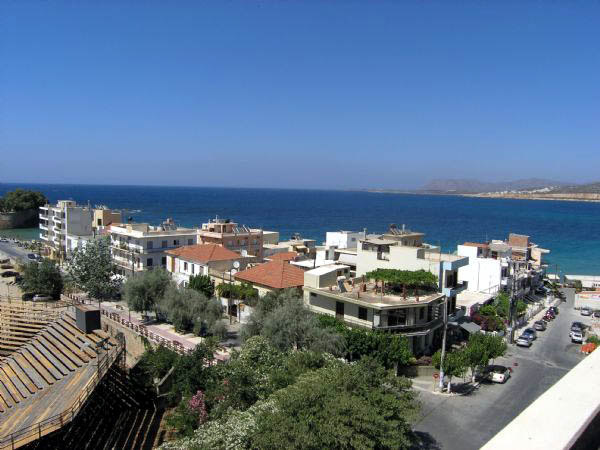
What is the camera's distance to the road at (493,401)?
23.7 meters

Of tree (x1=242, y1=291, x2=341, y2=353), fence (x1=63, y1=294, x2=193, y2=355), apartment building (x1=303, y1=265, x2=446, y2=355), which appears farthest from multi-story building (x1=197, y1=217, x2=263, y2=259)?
tree (x1=242, y1=291, x2=341, y2=353)

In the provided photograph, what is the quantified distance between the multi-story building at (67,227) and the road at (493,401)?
202 ft

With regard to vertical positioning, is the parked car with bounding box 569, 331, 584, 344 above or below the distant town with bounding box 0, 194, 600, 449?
below

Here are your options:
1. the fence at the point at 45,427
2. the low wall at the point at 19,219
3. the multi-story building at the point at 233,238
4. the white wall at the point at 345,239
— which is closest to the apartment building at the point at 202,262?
the multi-story building at the point at 233,238

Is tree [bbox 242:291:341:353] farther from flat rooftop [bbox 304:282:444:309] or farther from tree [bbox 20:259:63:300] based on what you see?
tree [bbox 20:259:63:300]

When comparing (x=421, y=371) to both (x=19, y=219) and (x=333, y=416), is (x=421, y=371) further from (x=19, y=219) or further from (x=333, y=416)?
(x=19, y=219)

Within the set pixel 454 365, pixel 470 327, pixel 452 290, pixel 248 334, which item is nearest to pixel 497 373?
pixel 454 365

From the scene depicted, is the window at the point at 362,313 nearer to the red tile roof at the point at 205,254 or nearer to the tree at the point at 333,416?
the tree at the point at 333,416

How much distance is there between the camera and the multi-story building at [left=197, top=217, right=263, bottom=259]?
197 feet

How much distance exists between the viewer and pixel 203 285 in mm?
44500

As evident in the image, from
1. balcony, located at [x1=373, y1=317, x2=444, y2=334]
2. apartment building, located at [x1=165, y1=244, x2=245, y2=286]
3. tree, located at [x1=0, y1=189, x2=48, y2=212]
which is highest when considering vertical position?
tree, located at [x1=0, y1=189, x2=48, y2=212]

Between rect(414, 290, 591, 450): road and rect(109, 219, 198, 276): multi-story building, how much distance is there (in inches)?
1578

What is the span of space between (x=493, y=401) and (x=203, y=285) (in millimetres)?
27702

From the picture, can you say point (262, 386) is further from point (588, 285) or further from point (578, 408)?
point (588, 285)
